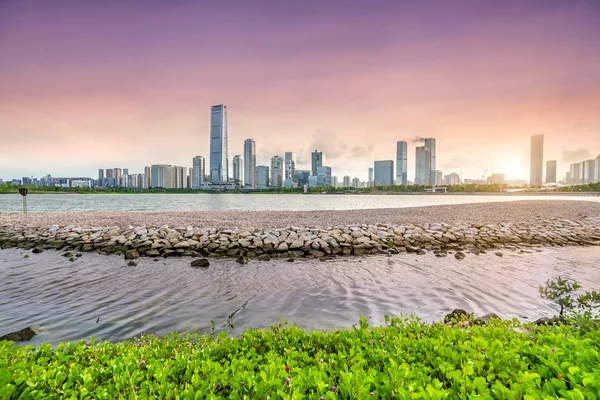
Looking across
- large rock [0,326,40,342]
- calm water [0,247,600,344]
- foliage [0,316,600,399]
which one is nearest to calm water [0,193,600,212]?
calm water [0,247,600,344]

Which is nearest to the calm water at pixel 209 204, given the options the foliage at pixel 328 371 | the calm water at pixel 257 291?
the calm water at pixel 257 291

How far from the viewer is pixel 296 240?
1440 cm

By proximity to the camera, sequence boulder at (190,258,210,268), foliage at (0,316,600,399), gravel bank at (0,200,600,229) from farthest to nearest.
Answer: gravel bank at (0,200,600,229), boulder at (190,258,210,268), foliage at (0,316,600,399)

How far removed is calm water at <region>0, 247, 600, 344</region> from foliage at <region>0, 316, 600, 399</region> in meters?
2.89

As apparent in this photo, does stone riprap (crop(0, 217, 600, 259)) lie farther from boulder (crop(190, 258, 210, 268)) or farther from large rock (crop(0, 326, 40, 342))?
large rock (crop(0, 326, 40, 342))

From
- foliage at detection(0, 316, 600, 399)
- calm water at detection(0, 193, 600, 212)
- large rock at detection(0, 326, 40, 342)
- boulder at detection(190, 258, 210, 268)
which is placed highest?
foliage at detection(0, 316, 600, 399)

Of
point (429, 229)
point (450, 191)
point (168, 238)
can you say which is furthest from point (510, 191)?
point (168, 238)

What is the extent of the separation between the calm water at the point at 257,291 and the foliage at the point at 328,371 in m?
2.89

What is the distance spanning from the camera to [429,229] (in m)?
17.9

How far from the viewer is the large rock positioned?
18.2ft

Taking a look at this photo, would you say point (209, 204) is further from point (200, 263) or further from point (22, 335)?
point (22, 335)

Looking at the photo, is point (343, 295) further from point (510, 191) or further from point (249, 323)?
point (510, 191)

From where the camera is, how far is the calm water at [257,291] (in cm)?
649

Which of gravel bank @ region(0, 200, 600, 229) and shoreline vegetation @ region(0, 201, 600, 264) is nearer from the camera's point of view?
shoreline vegetation @ region(0, 201, 600, 264)
